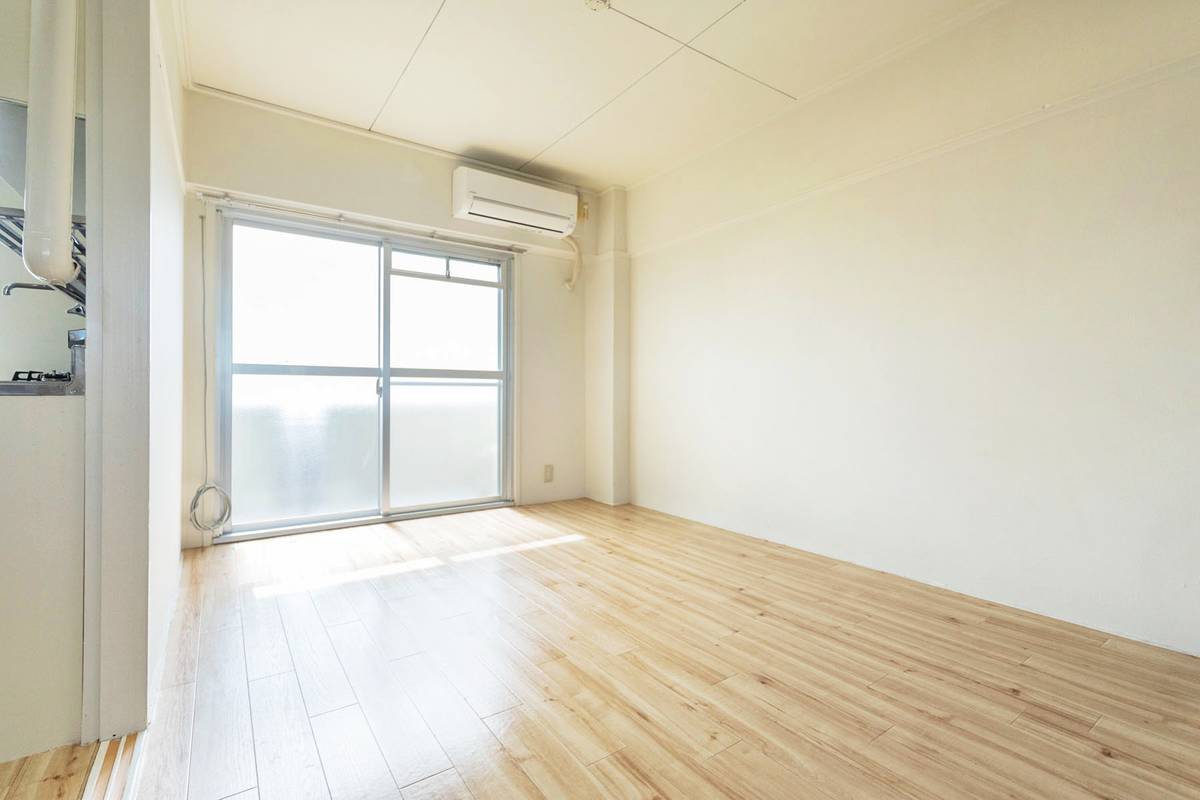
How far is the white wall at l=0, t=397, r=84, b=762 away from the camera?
4.44 feet

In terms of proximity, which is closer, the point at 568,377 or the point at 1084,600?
the point at 1084,600

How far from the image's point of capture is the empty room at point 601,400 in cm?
142

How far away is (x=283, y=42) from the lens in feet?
9.06

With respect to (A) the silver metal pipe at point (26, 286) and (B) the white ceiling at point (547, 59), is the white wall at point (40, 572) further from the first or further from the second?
(B) the white ceiling at point (547, 59)

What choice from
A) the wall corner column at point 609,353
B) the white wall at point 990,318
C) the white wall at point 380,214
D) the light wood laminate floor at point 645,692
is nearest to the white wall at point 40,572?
the light wood laminate floor at point 645,692

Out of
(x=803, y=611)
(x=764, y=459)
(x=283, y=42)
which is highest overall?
(x=283, y=42)

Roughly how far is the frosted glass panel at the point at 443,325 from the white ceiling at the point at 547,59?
112 cm

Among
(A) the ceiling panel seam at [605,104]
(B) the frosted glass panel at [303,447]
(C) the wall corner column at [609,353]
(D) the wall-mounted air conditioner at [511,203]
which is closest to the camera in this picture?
(A) the ceiling panel seam at [605,104]

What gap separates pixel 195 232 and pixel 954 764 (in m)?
4.42

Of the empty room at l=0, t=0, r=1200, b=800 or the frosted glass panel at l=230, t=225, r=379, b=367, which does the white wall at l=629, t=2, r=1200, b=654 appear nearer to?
the empty room at l=0, t=0, r=1200, b=800

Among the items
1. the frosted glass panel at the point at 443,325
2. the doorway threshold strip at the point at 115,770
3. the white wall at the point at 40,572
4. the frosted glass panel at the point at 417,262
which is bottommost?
the doorway threshold strip at the point at 115,770

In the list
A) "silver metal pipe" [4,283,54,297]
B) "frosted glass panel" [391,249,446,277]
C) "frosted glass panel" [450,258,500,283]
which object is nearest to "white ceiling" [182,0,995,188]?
"frosted glass panel" [391,249,446,277]

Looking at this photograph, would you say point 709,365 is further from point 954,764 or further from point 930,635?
point 954,764

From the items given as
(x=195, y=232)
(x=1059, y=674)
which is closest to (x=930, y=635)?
(x=1059, y=674)
